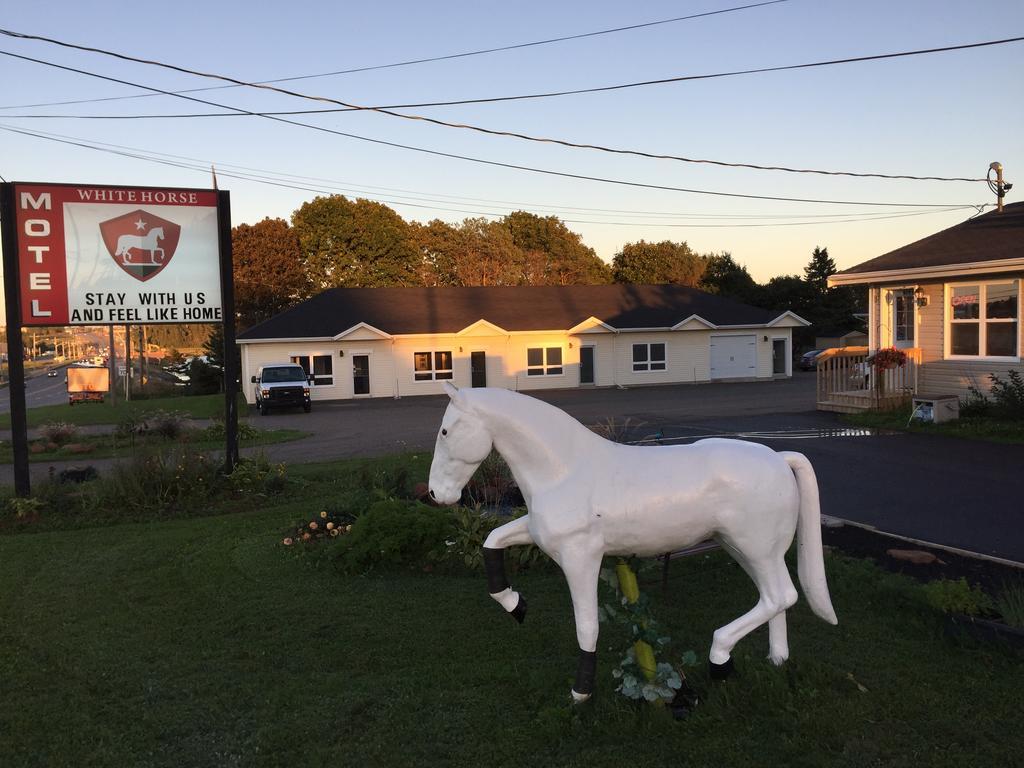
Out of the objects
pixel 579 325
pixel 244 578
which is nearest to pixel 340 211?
pixel 579 325

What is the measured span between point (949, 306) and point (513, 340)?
67.2 feet

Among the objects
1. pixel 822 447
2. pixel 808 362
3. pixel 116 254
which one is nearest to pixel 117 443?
pixel 116 254

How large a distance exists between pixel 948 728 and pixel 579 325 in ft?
108

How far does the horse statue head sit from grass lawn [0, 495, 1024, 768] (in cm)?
140

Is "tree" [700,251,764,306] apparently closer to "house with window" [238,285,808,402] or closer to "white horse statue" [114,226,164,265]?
"house with window" [238,285,808,402]

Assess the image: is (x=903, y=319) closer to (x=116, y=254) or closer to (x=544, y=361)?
(x=116, y=254)

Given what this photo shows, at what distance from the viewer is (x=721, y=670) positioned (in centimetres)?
430

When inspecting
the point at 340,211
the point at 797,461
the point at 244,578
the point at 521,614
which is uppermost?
the point at 340,211

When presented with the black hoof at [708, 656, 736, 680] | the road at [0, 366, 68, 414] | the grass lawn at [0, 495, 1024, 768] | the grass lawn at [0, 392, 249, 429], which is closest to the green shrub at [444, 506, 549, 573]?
the grass lawn at [0, 495, 1024, 768]

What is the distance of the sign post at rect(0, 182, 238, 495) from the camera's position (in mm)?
11602

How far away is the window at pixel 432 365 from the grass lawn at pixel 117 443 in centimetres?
1303

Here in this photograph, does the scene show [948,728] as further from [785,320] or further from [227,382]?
[785,320]

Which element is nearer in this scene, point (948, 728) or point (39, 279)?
point (948, 728)

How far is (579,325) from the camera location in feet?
120
